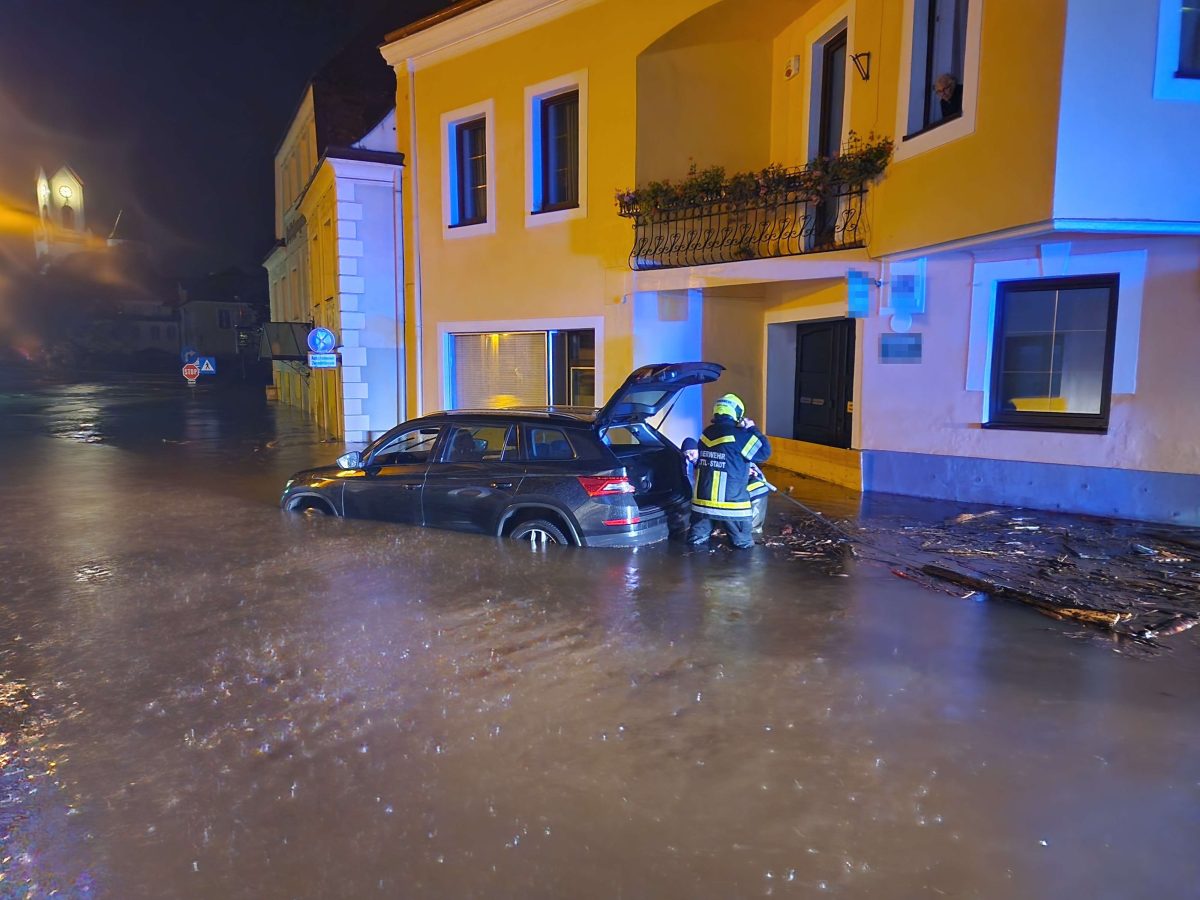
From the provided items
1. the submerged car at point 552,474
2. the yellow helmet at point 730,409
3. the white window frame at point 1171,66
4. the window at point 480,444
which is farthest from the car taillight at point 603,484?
Answer: the white window frame at point 1171,66

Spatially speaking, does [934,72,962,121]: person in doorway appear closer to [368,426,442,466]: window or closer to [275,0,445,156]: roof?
[368,426,442,466]: window

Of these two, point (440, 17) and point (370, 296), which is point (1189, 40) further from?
point (370, 296)

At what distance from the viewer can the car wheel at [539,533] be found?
23.4ft

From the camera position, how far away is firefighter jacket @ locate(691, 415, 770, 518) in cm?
722

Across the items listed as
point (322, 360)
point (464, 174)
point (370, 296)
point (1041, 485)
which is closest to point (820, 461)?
point (1041, 485)

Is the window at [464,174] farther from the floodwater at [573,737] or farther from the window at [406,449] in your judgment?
the floodwater at [573,737]

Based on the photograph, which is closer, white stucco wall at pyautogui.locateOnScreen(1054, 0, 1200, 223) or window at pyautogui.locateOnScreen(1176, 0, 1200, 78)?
white stucco wall at pyautogui.locateOnScreen(1054, 0, 1200, 223)

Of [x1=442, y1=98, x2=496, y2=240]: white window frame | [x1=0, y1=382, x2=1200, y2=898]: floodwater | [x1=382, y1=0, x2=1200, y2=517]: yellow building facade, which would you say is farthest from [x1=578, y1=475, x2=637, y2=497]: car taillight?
[x1=442, y1=98, x2=496, y2=240]: white window frame

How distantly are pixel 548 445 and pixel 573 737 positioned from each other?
11.6 ft

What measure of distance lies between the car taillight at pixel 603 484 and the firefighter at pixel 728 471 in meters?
0.93

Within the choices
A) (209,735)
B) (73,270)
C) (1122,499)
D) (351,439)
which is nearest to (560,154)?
(351,439)

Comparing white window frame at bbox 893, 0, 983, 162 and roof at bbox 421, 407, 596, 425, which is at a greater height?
white window frame at bbox 893, 0, 983, 162

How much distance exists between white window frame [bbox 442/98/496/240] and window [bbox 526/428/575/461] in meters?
7.64

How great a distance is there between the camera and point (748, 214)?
11.7 meters
